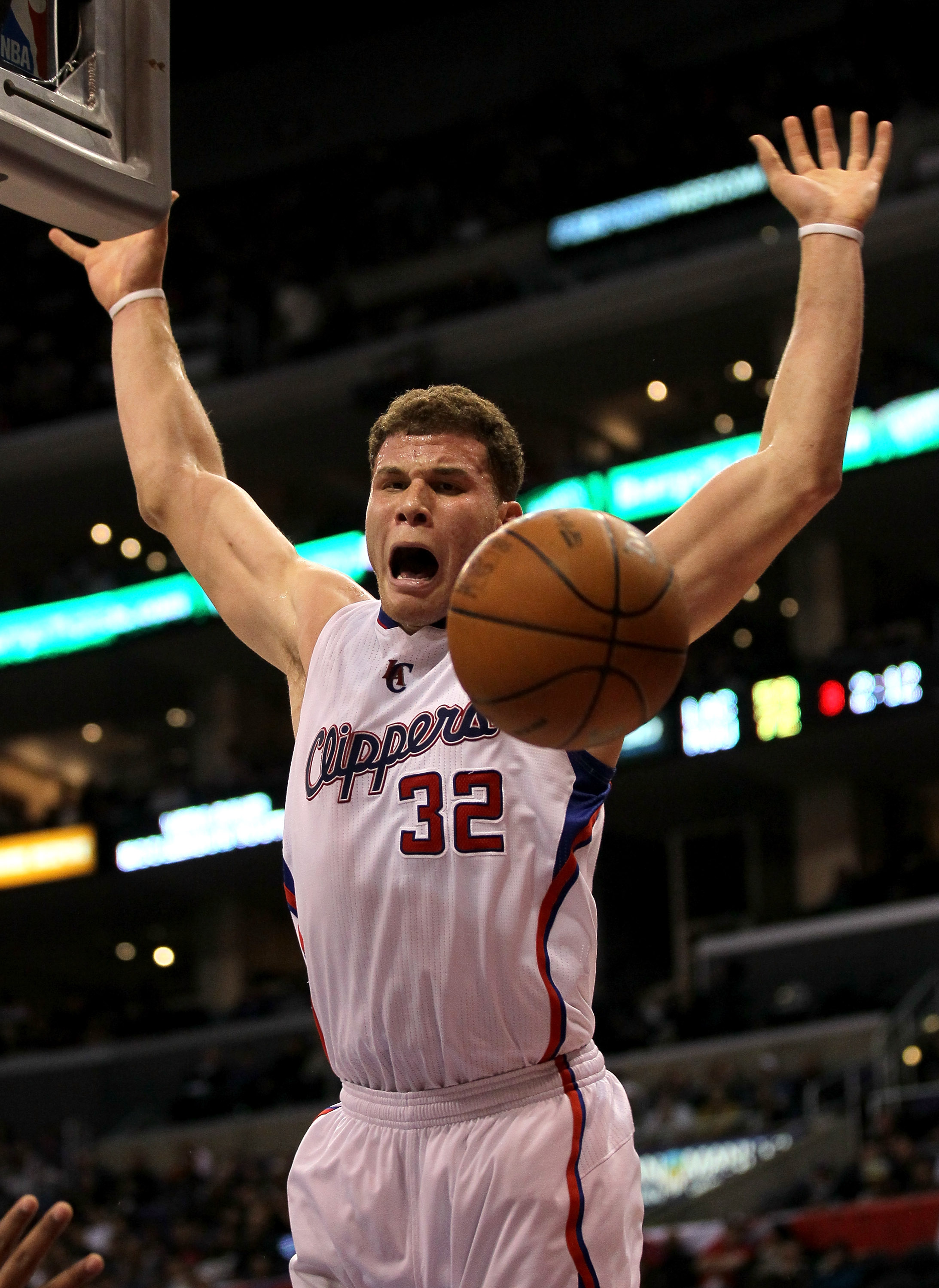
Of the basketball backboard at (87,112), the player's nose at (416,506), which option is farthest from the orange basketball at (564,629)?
the basketball backboard at (87,112)

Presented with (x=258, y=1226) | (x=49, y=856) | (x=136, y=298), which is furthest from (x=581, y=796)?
(x=49, y=856)

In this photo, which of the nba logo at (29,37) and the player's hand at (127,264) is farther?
the player's hand at (127,264)

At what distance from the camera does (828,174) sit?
3.59 meters

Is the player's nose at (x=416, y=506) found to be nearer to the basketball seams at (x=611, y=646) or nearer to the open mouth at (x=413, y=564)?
the open mouth at (x=413, y=564)

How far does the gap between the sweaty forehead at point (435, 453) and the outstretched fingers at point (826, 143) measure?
3.34 ft

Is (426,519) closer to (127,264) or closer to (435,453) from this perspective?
(435,453)

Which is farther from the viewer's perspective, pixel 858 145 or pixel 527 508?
pixel 527 508

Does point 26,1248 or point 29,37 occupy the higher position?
point 29,37

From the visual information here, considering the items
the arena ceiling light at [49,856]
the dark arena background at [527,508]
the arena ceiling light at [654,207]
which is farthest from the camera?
the arena ceiling light at [49,856]

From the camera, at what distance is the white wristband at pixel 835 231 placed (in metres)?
3.42

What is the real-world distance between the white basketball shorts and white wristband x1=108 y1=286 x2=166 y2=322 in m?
1.98

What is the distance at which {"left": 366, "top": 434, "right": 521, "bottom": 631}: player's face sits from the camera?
10.6 ft

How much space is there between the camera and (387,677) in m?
3.24

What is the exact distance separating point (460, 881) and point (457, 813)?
12 centimetres
